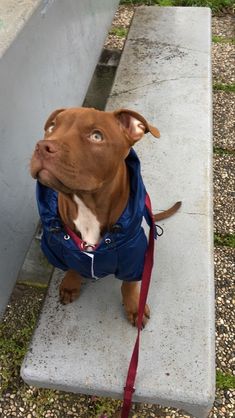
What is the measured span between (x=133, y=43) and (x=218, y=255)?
2164 mm

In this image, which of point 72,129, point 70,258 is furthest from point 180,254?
point 72,129

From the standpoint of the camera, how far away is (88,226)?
7.36ft

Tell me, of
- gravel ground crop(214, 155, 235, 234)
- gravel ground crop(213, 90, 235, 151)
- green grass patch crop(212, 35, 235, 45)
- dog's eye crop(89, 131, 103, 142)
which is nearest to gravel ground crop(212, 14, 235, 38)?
green grass patch crop(212, 35, 235, 45)

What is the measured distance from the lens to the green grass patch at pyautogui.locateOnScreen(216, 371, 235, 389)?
8.79ft

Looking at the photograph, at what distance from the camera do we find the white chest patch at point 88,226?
7.24 feet

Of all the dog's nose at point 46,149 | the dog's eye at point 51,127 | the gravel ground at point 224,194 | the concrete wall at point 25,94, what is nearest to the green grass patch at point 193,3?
the gravel ground at point 224,194

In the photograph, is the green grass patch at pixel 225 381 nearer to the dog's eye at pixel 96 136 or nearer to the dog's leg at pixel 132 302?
the dog's leg at pixel 132 302

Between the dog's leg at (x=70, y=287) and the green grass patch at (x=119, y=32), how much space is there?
129 inches

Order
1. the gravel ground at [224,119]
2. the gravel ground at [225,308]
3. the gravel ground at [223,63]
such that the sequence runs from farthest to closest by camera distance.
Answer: the gravel ground at [223,63], the gravel ground at [224,119], the gravel ground at [225,308]

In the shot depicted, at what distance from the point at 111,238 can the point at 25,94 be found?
2.70ft

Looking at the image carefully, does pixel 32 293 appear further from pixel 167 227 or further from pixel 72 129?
pixel 72 129

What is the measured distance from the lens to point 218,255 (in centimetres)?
328

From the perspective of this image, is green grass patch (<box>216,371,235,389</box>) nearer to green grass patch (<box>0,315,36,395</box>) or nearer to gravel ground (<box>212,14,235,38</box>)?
green grass patch (<box>0,315,36,395</box>)

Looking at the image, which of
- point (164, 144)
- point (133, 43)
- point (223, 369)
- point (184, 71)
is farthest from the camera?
point (133, 43)
